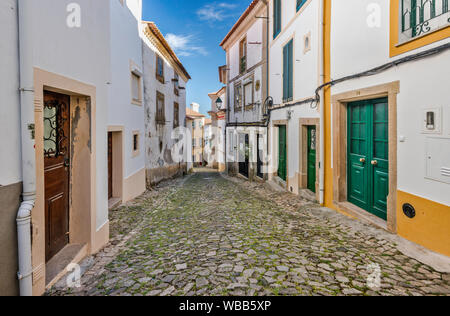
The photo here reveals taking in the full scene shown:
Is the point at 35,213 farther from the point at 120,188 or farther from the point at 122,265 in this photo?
the point at 120,188

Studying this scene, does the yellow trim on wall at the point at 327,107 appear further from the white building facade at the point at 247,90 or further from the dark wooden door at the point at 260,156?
the dark wooden door at the point at 260,156

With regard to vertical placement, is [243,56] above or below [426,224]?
above

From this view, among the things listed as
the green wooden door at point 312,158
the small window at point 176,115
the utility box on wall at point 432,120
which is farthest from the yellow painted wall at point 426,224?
the small window at point 176,115

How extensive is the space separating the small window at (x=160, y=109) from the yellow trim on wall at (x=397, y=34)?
33.6 feet

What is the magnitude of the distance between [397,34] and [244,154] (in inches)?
454

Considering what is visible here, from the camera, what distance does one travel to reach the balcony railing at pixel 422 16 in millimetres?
4090

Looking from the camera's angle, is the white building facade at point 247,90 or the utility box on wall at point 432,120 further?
the white building facade at point 247,90

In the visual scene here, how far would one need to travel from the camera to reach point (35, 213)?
2.87 metres

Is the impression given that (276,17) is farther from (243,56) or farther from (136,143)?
(136,143)

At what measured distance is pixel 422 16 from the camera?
14.3ft

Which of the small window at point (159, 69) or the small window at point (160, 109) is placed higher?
the small window at point (159, 69)

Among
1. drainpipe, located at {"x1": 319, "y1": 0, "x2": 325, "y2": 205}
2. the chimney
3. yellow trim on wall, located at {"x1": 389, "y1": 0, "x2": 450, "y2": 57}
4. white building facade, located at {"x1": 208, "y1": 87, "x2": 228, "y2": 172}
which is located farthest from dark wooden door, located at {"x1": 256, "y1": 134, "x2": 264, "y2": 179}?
the chimney

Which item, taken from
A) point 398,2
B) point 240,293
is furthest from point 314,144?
point 240,293

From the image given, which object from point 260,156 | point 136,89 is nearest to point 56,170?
point 136,89
